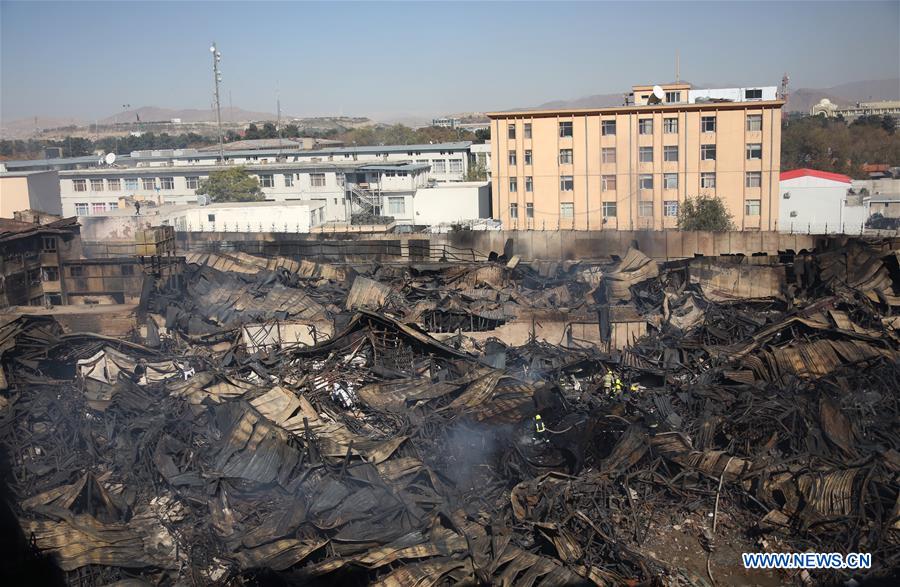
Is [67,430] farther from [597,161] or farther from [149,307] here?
[597,161]

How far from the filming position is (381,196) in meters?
26.2

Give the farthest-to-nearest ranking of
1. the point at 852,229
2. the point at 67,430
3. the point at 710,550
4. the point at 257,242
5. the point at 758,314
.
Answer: the point at 852,229, the point at 257,242, the point at 758,314, the point at 67,430, the point at 710,550

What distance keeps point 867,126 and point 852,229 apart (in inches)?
931

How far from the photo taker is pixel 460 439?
8.51 meters

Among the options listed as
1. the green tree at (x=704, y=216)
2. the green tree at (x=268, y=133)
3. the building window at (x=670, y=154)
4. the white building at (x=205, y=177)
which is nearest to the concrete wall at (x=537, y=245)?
the green tree at (x=704, y=216)

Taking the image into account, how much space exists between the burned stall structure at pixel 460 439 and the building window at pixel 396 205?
12410mm

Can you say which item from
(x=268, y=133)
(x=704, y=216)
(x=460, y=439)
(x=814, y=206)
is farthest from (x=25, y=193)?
(x=268, y=133)

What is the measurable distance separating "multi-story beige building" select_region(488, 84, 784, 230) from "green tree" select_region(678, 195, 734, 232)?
3.08 feet

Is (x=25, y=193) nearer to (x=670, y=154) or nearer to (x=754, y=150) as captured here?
(x=670, y=154)

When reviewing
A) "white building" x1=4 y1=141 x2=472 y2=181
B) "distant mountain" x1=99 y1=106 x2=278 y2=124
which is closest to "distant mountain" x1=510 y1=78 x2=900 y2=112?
"distant mountain" x1=99 y1=106 x2=278 y2=124

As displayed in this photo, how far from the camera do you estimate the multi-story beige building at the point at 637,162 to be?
2359 cm

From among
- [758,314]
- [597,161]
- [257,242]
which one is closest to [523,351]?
[758,314]

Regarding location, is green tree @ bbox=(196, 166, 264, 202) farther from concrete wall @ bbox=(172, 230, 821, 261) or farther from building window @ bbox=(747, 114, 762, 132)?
building window @ bbox=(747, 114, 762, 132)

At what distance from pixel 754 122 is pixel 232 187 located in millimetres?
17540
